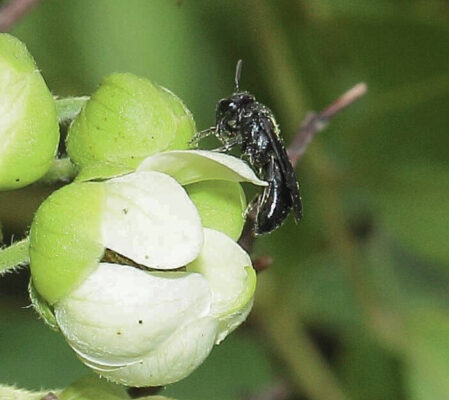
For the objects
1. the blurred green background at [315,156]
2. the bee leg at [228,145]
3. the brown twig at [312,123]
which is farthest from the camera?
the blurred green background at [315,156]

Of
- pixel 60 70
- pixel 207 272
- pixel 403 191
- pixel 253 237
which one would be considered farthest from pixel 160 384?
pixel 403 191

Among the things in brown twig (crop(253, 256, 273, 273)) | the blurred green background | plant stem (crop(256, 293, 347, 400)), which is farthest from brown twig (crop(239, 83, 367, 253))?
plant stem (crop(256, 293, 347, 400))

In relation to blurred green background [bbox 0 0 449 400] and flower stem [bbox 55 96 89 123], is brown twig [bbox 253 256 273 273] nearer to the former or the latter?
flower stem [bbox 55 96 89 123]

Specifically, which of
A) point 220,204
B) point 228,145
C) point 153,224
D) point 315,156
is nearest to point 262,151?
point 228,145

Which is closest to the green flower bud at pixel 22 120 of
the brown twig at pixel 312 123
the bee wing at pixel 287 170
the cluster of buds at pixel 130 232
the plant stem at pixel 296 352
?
the cluster of buds at pixel 130 232

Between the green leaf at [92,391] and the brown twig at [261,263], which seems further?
the brown twig at [261,263]

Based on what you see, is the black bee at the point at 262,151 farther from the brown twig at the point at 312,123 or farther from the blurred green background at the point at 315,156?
the blurred green background at the point at 315,156

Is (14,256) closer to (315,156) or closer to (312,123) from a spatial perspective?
(312,123)
